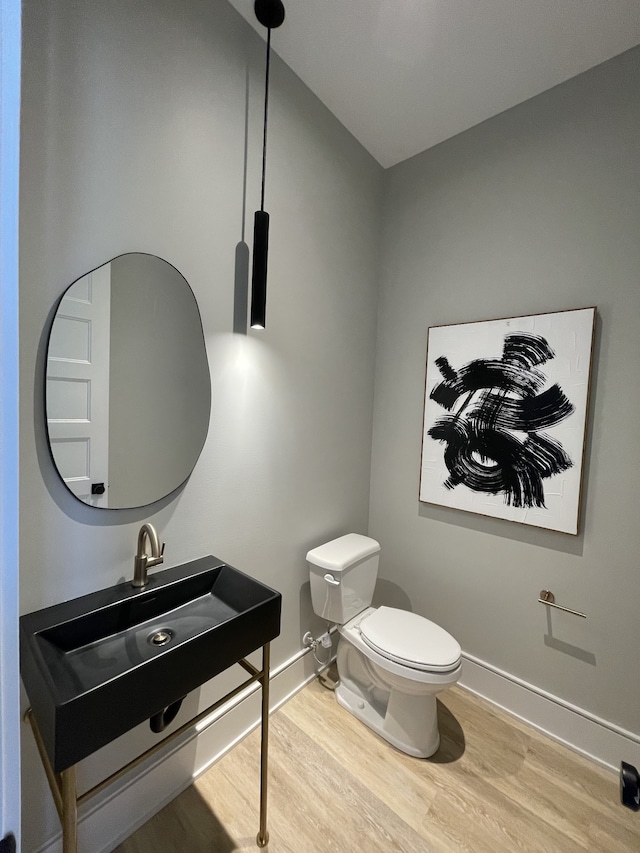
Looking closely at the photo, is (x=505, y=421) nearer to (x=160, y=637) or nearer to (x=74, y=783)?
(x=160, y=637)

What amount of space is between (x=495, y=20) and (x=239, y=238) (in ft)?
4.06

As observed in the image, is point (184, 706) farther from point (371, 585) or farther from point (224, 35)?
point (224, 35)

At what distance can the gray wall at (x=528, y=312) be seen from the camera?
1.46 m

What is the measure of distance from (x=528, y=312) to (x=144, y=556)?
72.7 inches

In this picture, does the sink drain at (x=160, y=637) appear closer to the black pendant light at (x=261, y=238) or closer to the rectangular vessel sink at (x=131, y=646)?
the rectangular vessel sink at (x=131, y=646)

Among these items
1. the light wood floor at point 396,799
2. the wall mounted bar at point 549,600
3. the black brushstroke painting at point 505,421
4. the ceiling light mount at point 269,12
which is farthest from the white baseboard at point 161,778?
the ceiling light mount at point 269,12

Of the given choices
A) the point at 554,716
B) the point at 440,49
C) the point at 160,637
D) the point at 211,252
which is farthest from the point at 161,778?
the point at 440,49

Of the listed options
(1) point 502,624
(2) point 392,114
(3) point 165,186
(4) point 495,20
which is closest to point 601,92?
(4) point 495,20

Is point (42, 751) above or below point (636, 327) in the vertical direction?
below

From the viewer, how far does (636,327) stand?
4.69ft

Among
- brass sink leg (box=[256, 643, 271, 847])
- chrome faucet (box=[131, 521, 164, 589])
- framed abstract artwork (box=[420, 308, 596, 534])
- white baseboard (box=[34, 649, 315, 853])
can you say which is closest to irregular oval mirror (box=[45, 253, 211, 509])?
chrome faucet (box=[131, 521, 164, 589])

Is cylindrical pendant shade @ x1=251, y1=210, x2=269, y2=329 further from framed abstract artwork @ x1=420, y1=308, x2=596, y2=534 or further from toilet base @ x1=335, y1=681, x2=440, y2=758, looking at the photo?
toilet base @ x1=335, y1=681, x2=440, y2=758

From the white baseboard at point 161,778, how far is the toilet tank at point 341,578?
37 centimetres

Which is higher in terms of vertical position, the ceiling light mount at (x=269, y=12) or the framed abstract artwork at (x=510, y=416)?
the ceiling light mount at (x=269, y=12)
